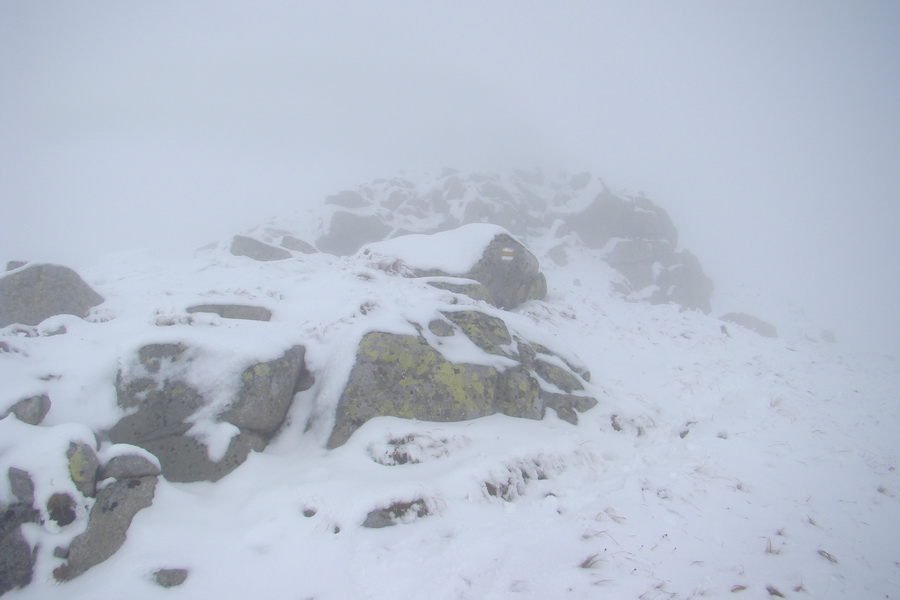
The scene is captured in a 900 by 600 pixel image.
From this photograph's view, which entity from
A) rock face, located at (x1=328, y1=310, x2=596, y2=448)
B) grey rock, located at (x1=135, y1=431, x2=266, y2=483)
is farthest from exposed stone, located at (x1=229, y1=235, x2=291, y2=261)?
grey rock, located at (x1=135, y1=431, x2=266, y2=483)

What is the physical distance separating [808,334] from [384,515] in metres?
54.1

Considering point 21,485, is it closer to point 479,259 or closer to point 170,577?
point 170,577

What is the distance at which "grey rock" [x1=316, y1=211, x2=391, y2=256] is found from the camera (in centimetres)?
4175

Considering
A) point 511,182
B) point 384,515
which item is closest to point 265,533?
point 384,515

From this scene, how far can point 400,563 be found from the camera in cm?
415

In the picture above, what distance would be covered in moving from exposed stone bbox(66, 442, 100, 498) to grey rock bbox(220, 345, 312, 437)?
1.70 metres

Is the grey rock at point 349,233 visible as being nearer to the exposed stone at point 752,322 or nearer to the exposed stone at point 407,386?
the exposed stone at point 407,386

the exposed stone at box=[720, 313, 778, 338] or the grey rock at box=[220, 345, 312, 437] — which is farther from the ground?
the grey rock at box=[220, 345, 312, 437]

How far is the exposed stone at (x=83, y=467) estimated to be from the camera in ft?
14.1

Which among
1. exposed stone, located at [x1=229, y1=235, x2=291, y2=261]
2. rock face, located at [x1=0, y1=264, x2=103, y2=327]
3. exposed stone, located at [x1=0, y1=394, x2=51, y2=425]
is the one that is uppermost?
exposed stone, located at [x1=0, y1=394, x2=51, y2=425]

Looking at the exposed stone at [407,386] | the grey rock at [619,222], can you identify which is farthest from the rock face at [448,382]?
the grey rock at [619,222]

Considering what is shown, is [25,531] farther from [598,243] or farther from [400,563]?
[598,243]

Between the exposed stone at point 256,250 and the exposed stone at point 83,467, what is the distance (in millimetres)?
19184

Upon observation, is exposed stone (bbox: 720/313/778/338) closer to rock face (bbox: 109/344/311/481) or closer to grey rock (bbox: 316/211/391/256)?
grey rock (bbox: 316/211/391/256)
